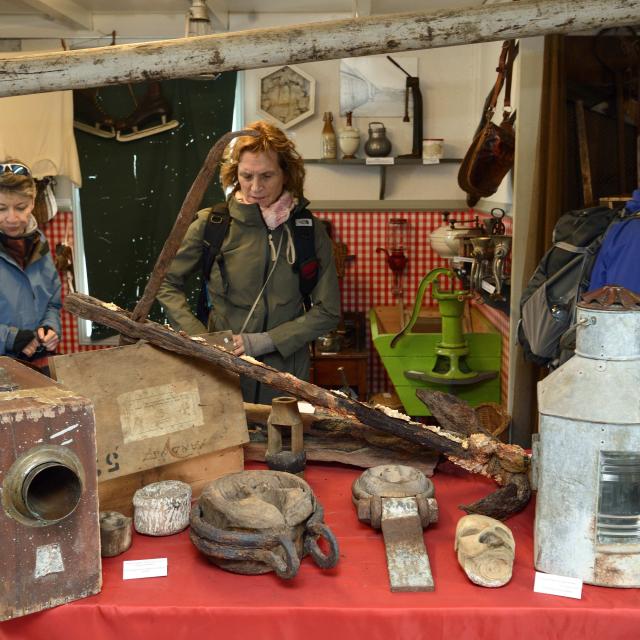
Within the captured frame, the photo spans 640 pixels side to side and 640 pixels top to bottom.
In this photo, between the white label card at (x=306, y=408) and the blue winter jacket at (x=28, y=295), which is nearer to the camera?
the white label card at (x=306, y=408)

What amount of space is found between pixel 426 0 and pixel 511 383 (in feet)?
8.96

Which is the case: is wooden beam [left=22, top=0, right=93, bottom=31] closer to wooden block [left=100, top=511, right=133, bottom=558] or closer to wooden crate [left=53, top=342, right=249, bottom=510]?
wooden crate [left=53, top=342, right=249, bottom=510]

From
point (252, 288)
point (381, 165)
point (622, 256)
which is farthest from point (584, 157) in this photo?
point (381, 165)

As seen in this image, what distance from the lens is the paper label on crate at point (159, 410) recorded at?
2123 mm

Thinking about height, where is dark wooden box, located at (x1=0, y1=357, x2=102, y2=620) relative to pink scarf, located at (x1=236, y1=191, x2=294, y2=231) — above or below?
below

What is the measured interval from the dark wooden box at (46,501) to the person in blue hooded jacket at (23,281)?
6.27ft

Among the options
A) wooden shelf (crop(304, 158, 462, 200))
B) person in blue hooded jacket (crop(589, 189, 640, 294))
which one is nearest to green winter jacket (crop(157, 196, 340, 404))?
person in blue hooded jacket (crop(589, 189, 640, 294))

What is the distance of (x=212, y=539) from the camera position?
1.82 metres

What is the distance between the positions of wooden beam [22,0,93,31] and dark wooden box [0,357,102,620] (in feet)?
13.4

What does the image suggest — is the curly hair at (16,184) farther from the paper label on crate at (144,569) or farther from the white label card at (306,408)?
the paper label on crate at (144,569)

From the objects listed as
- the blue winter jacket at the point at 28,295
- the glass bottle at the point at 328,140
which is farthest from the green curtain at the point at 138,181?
the blue winter jacket at the point at 28,295

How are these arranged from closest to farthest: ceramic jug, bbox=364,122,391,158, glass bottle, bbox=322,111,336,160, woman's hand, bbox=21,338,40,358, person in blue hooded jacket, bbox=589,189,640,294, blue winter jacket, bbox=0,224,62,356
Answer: person in blue hooded jacket, bbox=589,189,640,294
woman's hand, bbox=21,338,40,358
blue winter jacket, bbox=0,224,62,356
ceramic jug, bbox=364,122,391,158
glass bottle, bbox=322,111,336,160

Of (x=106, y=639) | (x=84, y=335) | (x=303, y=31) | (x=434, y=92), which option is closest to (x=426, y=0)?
(x=434, y=92)

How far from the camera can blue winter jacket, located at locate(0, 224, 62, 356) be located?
3.70 meters
